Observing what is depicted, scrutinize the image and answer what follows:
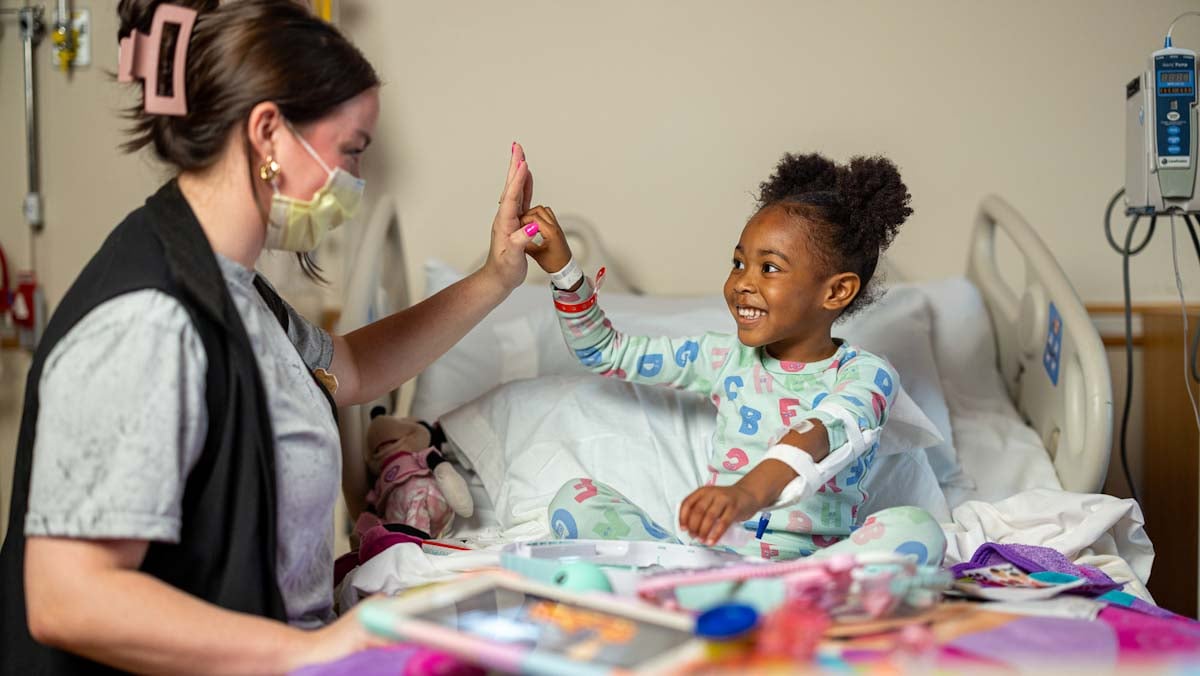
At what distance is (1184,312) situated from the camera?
2.14 m

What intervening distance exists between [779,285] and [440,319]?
0.55 meters

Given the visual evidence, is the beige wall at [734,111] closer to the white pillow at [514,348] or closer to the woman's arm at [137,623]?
the white pillow at [514,348]

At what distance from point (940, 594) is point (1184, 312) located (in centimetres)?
117

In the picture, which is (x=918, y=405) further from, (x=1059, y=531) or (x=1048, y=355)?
(x=1059, y=531)

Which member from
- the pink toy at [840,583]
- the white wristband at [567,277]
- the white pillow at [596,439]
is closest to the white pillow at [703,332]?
the white pillow at [596,439]

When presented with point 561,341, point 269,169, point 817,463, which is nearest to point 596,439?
point 561,341

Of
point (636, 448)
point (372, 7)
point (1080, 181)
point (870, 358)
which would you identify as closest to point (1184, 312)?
point (1080, 181)

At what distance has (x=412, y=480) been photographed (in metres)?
1.92

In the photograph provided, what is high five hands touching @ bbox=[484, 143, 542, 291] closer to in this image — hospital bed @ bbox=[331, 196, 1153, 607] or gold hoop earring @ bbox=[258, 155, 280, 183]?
hospital bed @ bbox=[331, 196, 1153, 607]

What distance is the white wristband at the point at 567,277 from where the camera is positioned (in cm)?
182

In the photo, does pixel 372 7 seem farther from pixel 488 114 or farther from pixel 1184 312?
pixel 1184 312

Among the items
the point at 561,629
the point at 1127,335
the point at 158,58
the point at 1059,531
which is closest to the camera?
the point at 561,629

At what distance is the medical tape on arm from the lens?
1438 mm

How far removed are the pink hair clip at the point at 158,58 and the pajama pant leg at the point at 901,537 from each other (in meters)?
0.99
